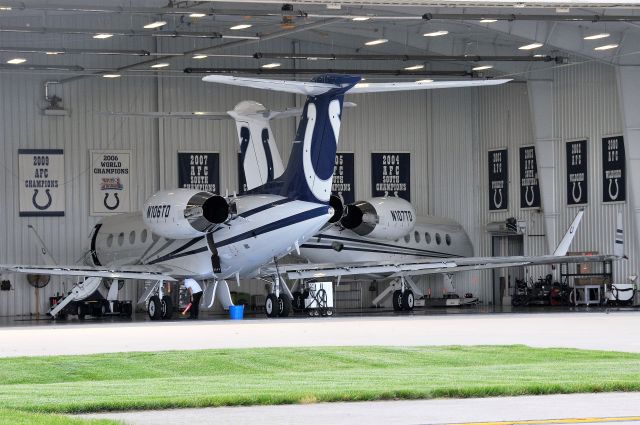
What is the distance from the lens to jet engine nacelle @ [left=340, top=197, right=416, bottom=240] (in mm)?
38000

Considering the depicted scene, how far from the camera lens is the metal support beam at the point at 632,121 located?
39250 millimetres

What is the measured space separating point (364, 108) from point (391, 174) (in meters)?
2.78

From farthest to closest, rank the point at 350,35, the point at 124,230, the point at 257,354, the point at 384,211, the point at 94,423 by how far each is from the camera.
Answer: the point at 350,35 < the point at 124,230 < the point at 384,211 < the point at 257,354 < the point at 94,423

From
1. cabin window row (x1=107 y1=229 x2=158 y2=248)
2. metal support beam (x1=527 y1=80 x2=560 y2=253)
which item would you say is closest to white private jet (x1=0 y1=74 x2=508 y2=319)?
cabin window row (x1=107 y1=229 x2=158 y2=248)

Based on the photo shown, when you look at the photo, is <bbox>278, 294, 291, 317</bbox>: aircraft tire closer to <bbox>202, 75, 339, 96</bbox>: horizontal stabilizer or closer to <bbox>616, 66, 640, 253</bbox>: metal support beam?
<bbox>202, 75, 339, 96</bbox>: horizontal stabilizer

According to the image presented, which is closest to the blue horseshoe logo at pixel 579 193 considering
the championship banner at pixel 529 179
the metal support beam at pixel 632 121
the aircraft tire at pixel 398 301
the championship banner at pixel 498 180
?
the championship banner at pixel 529 179

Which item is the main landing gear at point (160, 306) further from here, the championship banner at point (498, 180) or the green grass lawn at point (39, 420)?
the green grass lawn at point (39, 420)

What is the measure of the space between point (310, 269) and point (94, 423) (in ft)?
87.7

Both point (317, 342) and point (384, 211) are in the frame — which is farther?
point (384, 211)

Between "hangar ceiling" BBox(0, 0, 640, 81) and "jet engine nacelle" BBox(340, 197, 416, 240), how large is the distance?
5486 millimetres

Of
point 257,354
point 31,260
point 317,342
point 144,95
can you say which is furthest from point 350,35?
point 257,354

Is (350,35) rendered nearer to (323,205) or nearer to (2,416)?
(323,205)

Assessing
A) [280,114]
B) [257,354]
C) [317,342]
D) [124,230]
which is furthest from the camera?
[124,230]

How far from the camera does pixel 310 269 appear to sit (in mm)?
35969
